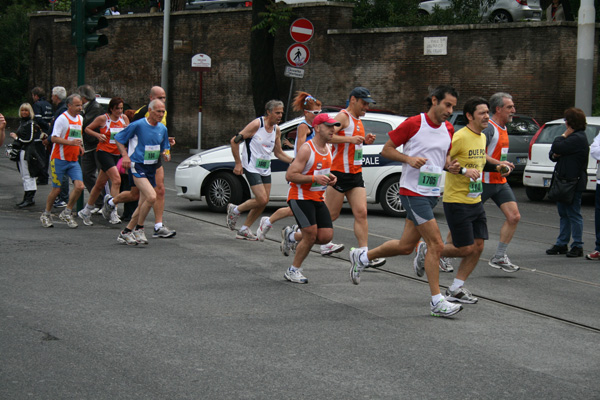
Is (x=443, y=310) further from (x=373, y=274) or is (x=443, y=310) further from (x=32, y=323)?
(x=32, y=323)

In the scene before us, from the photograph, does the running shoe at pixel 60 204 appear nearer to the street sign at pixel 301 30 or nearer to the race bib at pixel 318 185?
the race bib at pixel 318 185

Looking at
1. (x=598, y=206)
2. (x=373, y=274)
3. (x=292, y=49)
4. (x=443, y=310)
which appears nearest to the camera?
(x=443, y=310)

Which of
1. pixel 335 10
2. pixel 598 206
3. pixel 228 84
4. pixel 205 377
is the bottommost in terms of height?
pixel 205 377

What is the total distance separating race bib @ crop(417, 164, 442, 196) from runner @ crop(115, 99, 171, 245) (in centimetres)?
418

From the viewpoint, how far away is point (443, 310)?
731 cm

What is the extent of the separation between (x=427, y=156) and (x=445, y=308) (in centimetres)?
134

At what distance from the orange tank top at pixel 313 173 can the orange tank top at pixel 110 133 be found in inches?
185

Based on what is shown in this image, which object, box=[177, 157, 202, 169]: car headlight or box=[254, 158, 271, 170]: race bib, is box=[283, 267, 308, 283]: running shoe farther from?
box=[177, 157, 202, 169]: car headlight

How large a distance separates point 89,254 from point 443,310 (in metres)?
4.58

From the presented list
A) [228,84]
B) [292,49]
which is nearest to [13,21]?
[228,84]

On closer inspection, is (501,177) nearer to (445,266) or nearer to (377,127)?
(445,266)

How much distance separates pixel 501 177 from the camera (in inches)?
388

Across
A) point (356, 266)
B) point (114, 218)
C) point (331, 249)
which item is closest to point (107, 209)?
point (114, 218)

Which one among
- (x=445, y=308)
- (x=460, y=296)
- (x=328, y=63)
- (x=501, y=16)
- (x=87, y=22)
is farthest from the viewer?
(x=328, y=63)
